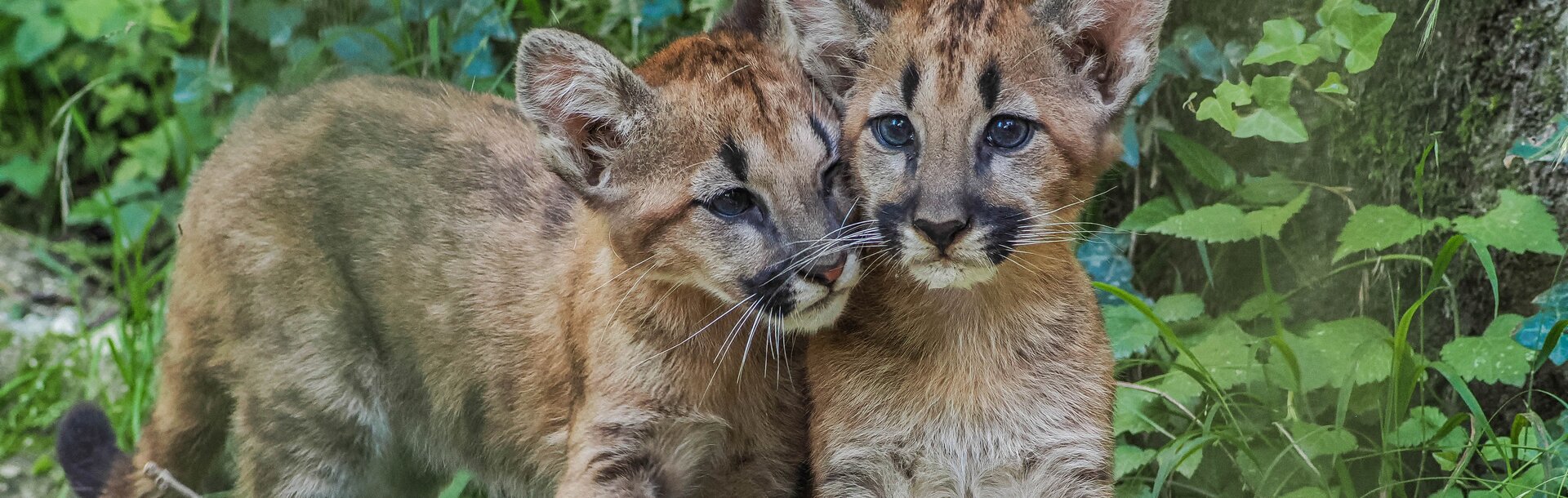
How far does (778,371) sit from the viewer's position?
13.5 ft

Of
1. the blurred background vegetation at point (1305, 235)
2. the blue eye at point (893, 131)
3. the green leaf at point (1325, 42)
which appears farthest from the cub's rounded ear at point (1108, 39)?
the green leaf at point (1325, 42)

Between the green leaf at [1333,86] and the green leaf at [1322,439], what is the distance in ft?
3.42

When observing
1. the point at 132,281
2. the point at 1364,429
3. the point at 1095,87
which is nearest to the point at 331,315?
the point at 132,281

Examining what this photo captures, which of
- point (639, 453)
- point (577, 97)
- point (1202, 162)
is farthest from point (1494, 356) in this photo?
point (577, 97)

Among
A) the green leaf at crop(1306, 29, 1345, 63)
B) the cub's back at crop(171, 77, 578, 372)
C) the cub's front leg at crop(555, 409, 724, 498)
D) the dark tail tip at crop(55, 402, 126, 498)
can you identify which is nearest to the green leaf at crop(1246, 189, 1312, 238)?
the green leaf at crop(1306, 29, 1345, 63)

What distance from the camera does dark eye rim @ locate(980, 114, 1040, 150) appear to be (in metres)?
3.57

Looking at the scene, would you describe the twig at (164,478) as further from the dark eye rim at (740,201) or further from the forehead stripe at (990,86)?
the forehead stripe at (990,86)

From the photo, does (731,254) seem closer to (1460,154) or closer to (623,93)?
(623,93)

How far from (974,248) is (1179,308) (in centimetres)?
182

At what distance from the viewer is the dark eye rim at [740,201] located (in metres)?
3.76

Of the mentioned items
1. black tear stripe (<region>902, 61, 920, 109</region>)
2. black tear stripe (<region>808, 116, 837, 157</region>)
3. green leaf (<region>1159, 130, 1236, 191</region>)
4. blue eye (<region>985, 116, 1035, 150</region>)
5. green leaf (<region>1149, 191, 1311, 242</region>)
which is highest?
black tear stripe (<region>902, 61, 920, 109</region>)

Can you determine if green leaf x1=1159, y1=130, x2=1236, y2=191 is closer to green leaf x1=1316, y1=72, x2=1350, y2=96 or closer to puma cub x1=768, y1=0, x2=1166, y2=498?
green leaf x1=1316, y1=72, x2=1350, y2=96

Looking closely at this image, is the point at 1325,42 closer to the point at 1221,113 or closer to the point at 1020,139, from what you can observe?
the point at 1221,113

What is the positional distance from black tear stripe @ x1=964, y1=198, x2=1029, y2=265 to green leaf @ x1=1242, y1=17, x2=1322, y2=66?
137cm
